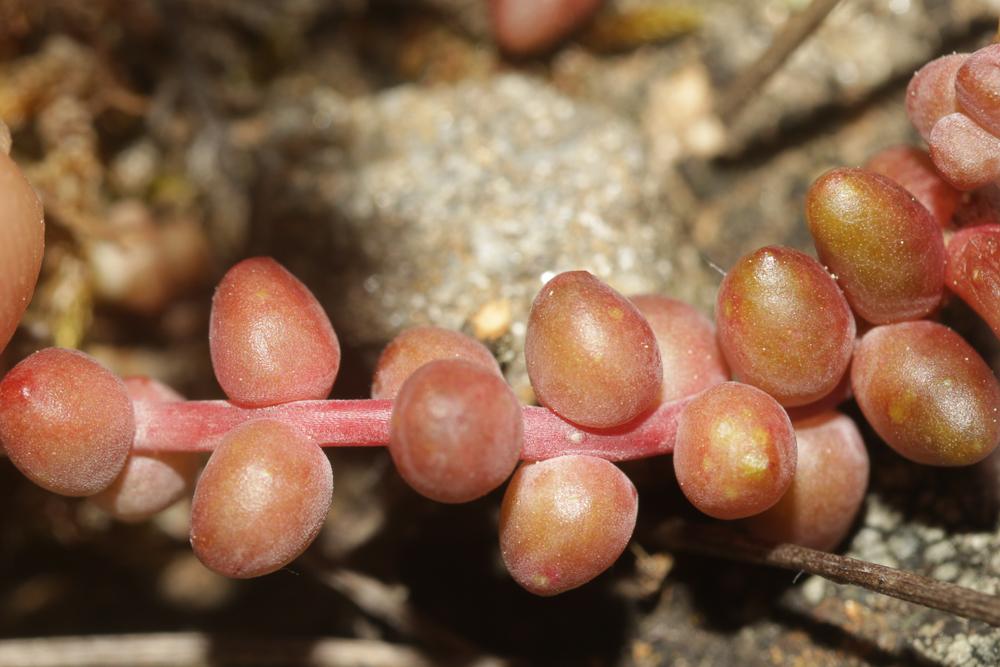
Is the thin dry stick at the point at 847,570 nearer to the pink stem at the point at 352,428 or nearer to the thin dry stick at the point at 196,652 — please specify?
the pink stem at the point at 352,428

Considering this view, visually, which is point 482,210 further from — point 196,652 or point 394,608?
point 196,652

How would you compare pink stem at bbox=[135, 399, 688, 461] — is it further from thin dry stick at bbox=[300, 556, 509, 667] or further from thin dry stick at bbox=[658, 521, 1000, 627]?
thin dry stick at bbox=[300, 556, 509, 667]

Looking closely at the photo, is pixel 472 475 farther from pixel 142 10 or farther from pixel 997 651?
pixel 142 10

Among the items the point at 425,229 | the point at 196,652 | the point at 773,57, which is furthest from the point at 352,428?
the point at 773,57

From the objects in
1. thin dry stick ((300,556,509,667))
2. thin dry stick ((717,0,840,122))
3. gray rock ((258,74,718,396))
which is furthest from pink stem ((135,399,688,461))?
thin dry stick ((717,0,840,122))

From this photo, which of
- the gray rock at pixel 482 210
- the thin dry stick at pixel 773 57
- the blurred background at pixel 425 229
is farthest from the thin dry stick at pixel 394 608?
the thin dry stick at pixel 773 57
